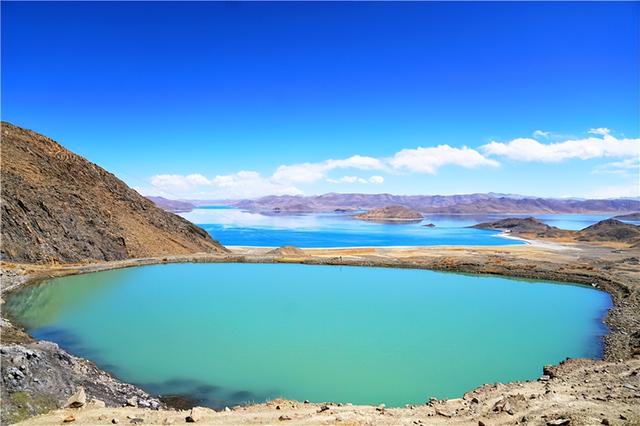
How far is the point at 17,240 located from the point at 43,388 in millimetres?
28735

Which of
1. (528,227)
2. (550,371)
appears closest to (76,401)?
(550,371)

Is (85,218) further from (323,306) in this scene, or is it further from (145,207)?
→ (323,306)

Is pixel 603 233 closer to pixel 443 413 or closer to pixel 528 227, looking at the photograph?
pixel 528 227

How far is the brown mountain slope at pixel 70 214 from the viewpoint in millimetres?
32438

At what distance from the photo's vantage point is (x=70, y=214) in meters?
36.4

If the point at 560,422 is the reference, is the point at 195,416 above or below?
below

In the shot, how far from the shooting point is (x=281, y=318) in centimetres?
1967

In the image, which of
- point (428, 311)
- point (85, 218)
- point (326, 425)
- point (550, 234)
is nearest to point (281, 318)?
point (428, 311)

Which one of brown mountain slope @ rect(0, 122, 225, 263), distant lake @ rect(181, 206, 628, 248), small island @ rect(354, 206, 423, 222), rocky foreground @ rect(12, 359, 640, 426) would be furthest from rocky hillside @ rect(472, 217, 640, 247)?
small island @ rect(354, 206, 423, 222)

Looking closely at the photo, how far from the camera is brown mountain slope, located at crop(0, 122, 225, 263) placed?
32.4 meters

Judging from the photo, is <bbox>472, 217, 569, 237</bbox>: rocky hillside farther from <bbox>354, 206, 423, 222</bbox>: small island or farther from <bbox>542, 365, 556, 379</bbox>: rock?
<bbox>542, 365, 556, 379</bbox>: rock

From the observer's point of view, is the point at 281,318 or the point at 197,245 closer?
the point at 281,318

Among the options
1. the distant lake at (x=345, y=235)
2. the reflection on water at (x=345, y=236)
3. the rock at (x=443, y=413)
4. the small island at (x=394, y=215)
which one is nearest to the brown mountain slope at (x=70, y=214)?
the distant lake at (x=345, y=235)

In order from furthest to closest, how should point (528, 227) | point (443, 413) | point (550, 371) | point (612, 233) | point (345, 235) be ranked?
point (528, 227)
point (345, 235)
point (612, 233)
point (550, 371)
point (443, 413)
